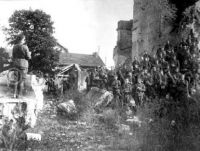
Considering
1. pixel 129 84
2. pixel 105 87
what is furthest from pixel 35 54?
pixel 129 84

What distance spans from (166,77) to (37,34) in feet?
59.5

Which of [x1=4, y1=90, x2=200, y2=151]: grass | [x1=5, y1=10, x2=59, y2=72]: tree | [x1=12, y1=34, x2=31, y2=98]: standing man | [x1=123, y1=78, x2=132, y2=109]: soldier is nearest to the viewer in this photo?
[x1=4, y1=90, x2=200, y2=151]: grass

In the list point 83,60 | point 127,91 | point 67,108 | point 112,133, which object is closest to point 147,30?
point 127,91

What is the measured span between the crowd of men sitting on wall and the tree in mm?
14767

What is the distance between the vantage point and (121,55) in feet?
93.5

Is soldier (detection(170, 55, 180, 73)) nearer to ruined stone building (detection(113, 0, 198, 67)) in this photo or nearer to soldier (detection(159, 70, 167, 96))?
soldier (detection(159, 70, 167, 96))

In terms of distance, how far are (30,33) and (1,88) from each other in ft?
57.6

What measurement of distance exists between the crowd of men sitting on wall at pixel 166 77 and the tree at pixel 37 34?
581 inches

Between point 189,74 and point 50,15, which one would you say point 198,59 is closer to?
point 189,74

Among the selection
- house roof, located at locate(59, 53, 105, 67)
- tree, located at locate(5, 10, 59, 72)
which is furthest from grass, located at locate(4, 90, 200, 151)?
house roof, located at locate(59, 53, 105, 67)

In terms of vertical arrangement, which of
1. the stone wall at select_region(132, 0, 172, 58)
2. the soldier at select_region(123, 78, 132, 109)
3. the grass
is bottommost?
the grass

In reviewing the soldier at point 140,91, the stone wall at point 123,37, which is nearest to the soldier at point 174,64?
the soldier at point 140,91

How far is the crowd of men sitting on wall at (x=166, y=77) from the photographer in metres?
10.3

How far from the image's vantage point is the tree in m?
25.6
